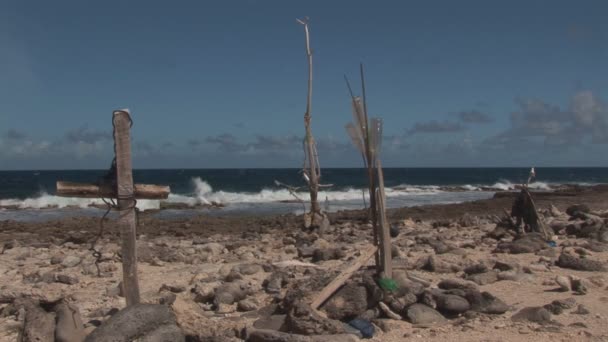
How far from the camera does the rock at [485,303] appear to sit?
253 inches

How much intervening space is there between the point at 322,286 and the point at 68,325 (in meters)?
2.71

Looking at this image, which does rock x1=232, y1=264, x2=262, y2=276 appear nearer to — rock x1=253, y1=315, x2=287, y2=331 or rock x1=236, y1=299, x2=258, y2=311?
rock x1=236, y1=299, x2=258, y2=311

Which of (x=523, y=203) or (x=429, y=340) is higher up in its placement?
(x=523, y=203)

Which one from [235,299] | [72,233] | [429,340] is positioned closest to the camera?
[429,340]

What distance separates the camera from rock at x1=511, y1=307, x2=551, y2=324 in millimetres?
6125

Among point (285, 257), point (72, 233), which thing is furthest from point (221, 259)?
point (72, 233)

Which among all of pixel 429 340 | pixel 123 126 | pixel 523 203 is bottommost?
pixel 429 340

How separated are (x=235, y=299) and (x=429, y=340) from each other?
8.75 feet

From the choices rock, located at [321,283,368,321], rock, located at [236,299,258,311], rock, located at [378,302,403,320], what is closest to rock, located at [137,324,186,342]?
rock, located at [236,299,258,311]

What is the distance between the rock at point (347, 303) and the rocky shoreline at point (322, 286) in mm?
12

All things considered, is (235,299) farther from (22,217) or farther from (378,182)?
(22,217)

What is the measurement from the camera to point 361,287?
6621mm

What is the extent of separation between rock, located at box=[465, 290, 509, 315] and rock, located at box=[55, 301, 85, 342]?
13.5 ft

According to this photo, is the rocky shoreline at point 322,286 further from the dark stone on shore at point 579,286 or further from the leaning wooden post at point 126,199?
the leaning wooden post at point 126,199
